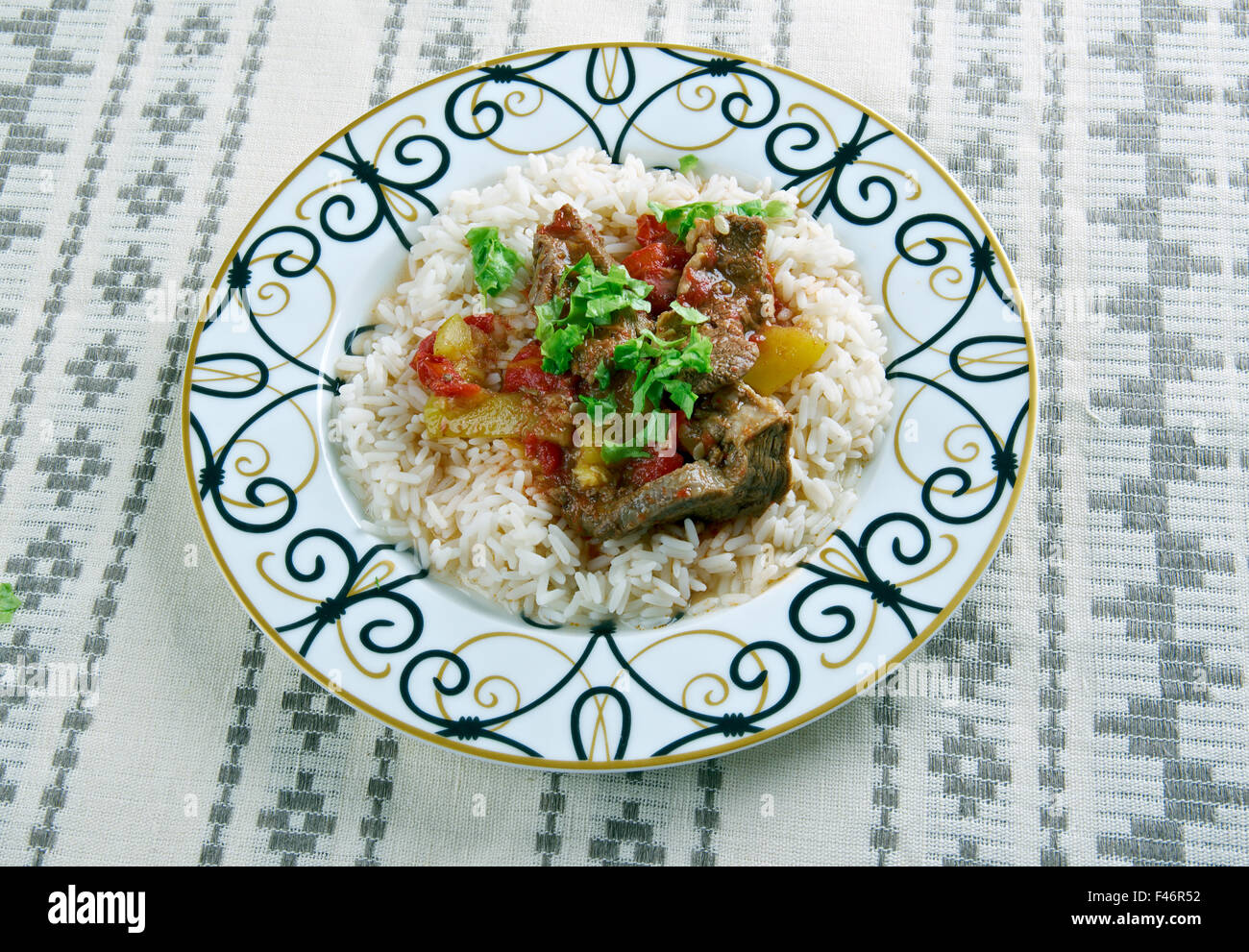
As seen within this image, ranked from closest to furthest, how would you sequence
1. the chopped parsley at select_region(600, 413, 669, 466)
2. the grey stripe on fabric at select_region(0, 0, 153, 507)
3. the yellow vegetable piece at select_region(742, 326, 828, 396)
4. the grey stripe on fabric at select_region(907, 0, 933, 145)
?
the chopped parsley at select_region(600, 413, 669, 466) < the yellow vegetable piece at select_region(742, 326, 828, 396) < the grey stripe on fabric at select_region(0, 0, 153, 507) < the grey stripe on fabric at select_region(907, 0, 933, 145)

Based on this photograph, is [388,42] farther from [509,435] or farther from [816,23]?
[509,435]

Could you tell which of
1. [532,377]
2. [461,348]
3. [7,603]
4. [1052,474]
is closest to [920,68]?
[1052,474]

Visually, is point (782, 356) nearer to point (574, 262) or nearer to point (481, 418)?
point (574, 262)

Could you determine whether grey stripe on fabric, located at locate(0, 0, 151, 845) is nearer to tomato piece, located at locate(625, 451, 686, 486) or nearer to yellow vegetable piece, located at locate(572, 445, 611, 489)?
yellow vegetable piece, located at locate(572, 445, 611, 489)

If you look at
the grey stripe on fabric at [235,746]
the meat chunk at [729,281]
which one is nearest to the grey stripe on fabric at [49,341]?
the grey stripe on fabric at [235,746]

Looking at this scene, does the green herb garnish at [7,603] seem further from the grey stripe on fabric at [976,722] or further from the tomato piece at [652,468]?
the grey stripe on fabric at [976,722]

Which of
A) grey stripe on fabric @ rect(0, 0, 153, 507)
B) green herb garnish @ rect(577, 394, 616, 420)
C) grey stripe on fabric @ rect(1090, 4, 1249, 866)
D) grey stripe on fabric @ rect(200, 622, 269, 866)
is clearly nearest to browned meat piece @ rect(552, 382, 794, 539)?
green herb garnish @ rect(577, 394, 616, 420)
